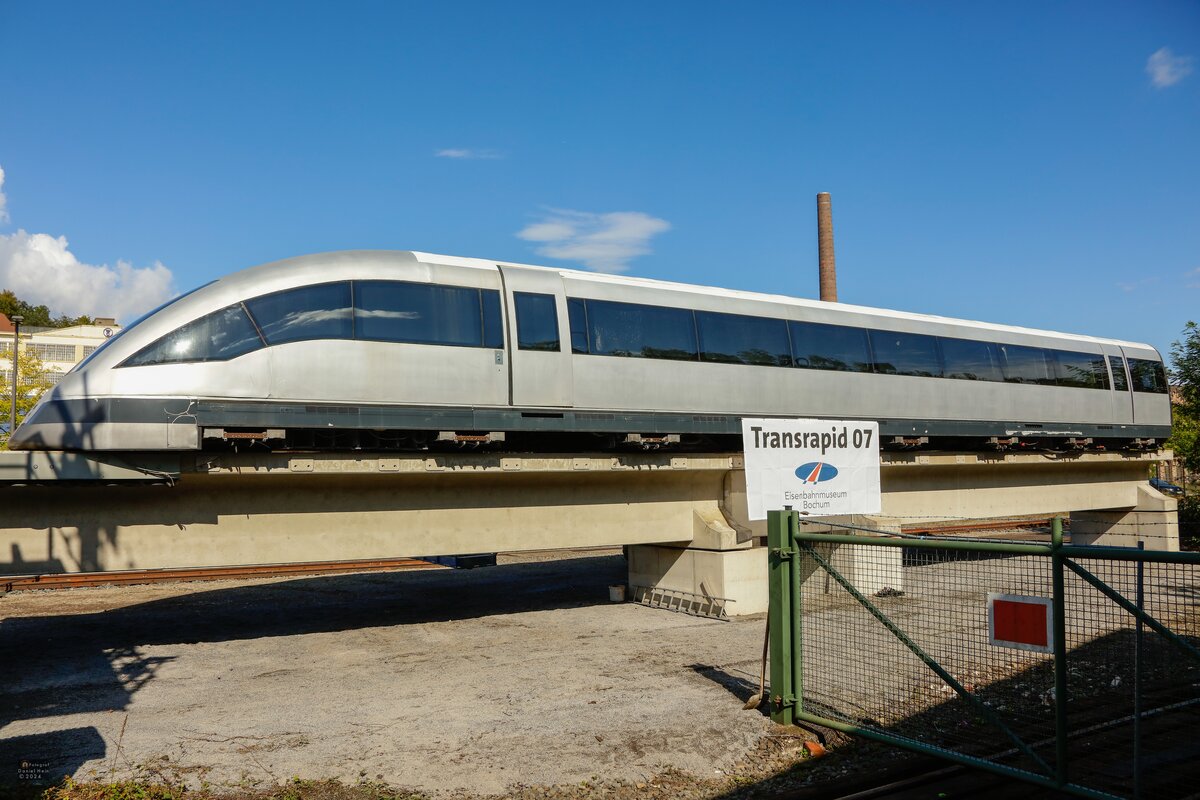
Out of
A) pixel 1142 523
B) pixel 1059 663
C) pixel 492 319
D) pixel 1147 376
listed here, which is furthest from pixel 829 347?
pixel 1142 523

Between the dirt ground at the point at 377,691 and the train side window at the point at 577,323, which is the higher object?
the train side window at the point at 577,323

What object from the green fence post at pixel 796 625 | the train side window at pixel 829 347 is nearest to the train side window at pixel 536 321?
the train side window at pixel 829 347

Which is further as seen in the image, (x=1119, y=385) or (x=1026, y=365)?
(x=1119, y=385)

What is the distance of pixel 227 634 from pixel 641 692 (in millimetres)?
7816

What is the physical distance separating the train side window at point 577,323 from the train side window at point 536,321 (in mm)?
287

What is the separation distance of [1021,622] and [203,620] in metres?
13.9

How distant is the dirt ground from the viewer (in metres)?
7.77

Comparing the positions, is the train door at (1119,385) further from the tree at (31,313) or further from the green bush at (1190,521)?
the tree at (31,313)

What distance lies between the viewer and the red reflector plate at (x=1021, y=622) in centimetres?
623

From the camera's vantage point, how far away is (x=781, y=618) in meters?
8.47

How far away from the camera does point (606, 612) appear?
53.8 ft

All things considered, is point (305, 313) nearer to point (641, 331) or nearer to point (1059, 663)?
point (641, 331)

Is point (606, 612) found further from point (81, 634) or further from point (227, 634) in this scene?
point (81, 634)

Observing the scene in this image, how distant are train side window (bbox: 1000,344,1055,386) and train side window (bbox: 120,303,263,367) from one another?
16.8m
